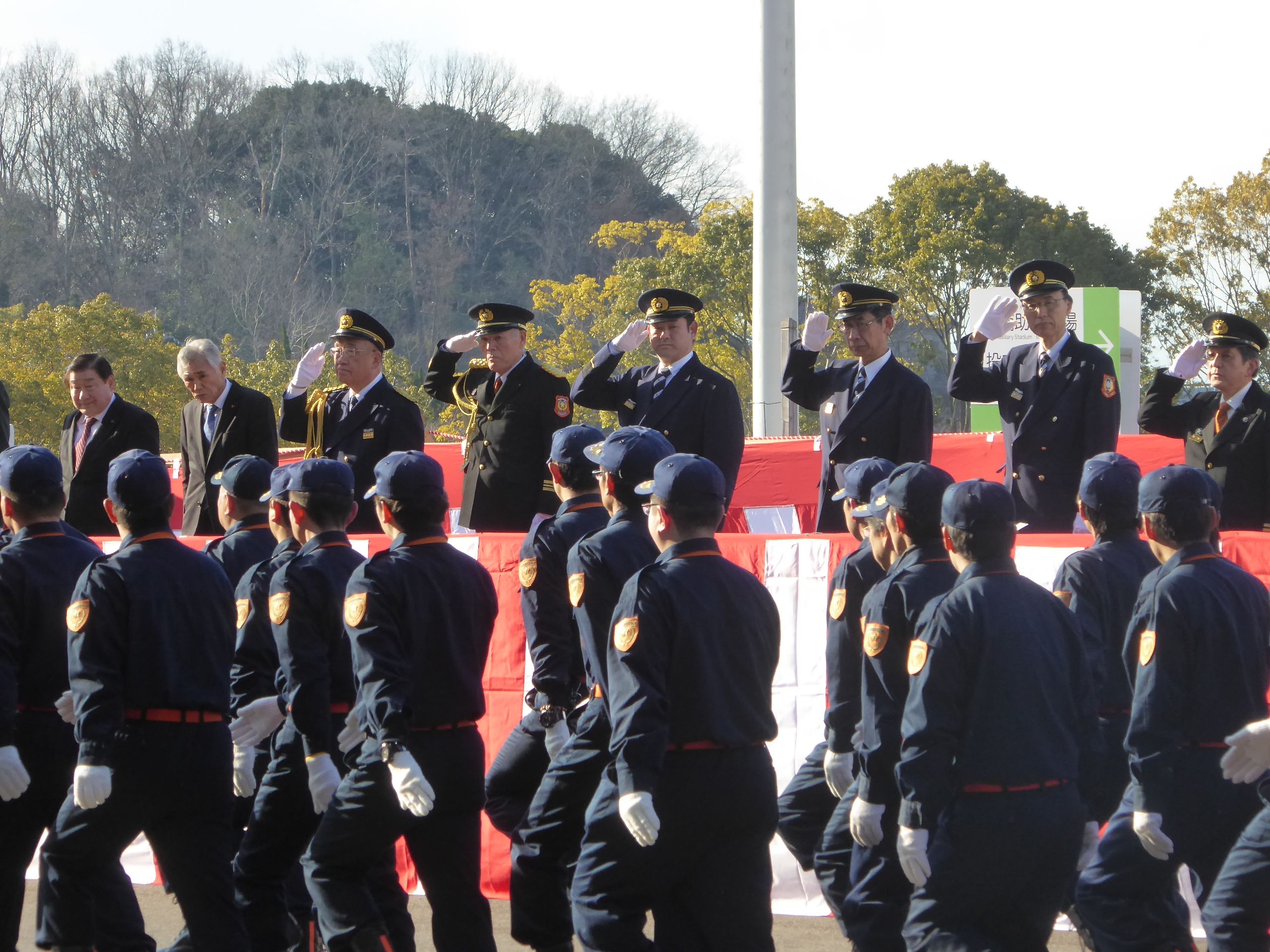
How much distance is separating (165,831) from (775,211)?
423 inches

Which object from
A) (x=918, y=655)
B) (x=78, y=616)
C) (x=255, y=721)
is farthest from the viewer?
(x=255, y=721)

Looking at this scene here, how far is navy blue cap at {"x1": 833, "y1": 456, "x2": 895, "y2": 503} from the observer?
562 cm

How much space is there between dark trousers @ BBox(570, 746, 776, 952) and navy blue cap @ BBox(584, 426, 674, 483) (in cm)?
108

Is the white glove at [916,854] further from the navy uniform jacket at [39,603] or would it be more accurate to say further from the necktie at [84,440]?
the necktie at [84,440]

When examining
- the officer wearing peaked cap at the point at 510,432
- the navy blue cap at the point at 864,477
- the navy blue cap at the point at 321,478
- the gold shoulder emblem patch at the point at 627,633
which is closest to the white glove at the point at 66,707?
the navy blue cap at the point at 321,478

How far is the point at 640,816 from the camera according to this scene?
434 cm

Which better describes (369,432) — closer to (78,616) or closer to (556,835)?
(78,616)

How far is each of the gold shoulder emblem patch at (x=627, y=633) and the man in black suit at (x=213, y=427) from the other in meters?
4.28

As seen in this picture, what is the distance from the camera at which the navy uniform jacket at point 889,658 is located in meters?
4.88

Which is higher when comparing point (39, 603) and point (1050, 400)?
point (1050, 400)

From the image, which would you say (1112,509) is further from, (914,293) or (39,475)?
(914,293)

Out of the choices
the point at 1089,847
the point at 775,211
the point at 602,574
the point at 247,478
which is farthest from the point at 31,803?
the point at 775,211

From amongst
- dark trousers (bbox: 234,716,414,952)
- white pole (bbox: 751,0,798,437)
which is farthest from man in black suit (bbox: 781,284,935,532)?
white pole (bbox: 751,0,798,437)

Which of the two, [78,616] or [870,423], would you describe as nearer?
[78,616]
